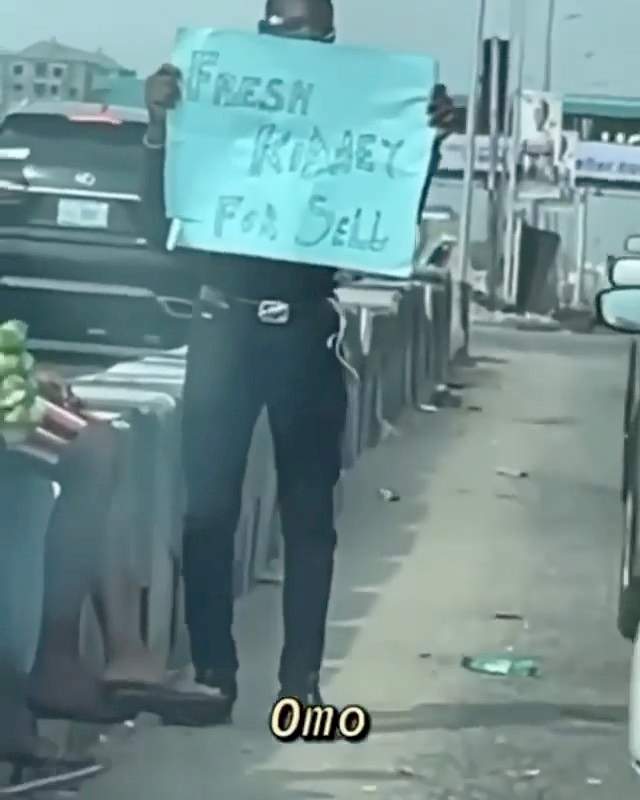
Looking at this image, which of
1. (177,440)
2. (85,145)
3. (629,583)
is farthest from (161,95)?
(629,583)

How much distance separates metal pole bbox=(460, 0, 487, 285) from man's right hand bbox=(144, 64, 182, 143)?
0.40 metres

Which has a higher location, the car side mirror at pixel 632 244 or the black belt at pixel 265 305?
the car side mirror at pixel 632 244

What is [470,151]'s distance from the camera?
3105 mm

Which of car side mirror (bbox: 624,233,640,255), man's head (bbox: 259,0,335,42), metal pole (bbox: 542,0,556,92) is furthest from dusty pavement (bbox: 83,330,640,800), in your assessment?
man's head (bbox: 259,0,335,42)

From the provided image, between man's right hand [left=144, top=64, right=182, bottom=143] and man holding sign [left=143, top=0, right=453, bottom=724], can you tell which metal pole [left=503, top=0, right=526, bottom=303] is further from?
man's right hand [left=144, top=64, right=182, bottom=143]

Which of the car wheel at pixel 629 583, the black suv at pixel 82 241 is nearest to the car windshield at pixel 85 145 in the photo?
the black suv at pixel 82 241

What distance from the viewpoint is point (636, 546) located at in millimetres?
3133

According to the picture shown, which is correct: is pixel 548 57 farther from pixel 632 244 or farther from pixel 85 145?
pixel 85 145

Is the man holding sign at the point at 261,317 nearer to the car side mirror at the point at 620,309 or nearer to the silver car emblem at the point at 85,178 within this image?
the silver car emblem at the point at 85,178

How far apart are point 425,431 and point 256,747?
1.66ft

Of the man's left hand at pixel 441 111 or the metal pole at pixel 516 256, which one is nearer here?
the man's left hand at pixel 441 111

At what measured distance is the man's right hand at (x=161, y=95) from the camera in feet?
10.0

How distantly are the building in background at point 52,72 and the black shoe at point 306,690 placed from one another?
0.87 metres

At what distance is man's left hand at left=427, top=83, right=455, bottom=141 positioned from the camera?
120 inches
